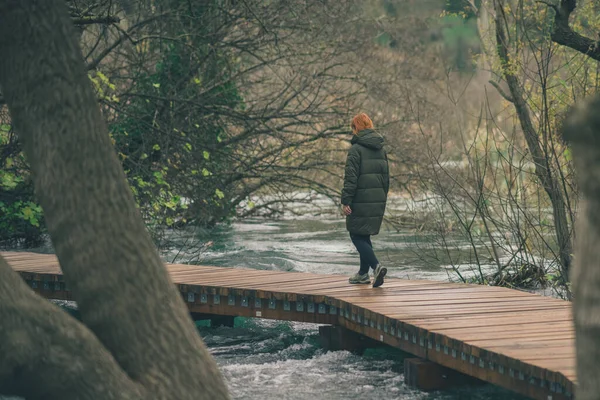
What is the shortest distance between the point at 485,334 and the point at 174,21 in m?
10.1

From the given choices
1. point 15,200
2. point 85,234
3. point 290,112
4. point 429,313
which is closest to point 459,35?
point 290,112

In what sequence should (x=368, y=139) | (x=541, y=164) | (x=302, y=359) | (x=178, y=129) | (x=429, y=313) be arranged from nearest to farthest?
1. (x=429, y=313)
2. (x=368, y=139)
3. (x=302, y=359)
4. (x=541, y=164)
5. (x=178, y=129)

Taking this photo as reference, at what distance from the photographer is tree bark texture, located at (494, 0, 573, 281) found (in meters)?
11.6

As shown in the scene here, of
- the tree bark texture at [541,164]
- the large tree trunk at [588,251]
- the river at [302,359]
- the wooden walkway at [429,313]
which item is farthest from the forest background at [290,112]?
the large tree trunk at [588,251]

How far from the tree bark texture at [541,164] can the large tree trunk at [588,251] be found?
29.5 feet

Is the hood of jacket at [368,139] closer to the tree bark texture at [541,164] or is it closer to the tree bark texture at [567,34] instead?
the tree bark texture at [567,34]

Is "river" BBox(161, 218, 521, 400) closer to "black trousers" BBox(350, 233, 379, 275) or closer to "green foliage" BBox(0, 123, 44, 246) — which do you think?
"black trousers" BBox(350, 233, 379, 275)

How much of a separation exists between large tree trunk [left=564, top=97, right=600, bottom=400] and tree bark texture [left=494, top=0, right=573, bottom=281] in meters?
9.00

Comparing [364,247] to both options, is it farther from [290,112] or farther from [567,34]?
[290,112]

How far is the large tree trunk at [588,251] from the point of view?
233cm

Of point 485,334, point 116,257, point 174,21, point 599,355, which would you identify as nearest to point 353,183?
point 485,334

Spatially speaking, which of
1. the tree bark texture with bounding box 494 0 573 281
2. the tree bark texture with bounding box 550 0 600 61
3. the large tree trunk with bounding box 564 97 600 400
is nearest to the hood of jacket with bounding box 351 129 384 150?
the tree bark texture with bounding box 550 0 600 61

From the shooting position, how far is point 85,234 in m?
3.98

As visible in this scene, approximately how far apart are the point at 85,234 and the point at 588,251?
88.0 inches
